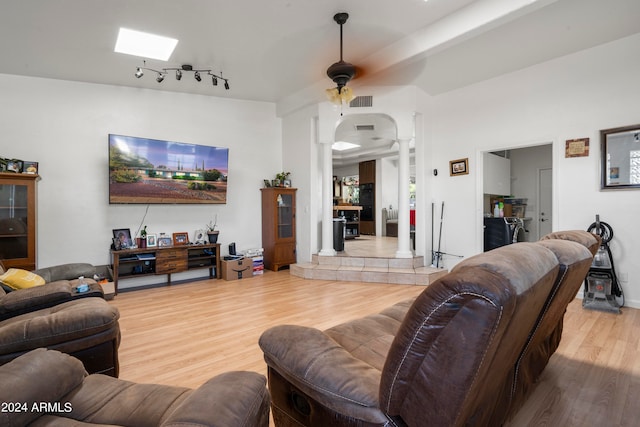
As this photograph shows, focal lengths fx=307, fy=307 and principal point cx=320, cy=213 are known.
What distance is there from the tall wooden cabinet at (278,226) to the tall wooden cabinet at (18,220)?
3375 millimetres

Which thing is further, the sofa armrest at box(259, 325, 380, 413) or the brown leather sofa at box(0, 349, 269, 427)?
the sofa armrest at box(259, 325, 380, 413)

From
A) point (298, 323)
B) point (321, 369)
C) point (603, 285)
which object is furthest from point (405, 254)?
point (321, 369)

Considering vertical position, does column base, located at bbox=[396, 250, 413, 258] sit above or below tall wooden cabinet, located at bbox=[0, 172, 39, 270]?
below

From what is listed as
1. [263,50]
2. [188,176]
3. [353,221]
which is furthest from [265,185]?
[353,221]

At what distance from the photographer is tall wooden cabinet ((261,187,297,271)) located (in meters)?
5.90

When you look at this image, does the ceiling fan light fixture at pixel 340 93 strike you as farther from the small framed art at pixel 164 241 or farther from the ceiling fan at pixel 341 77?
the small framed art at pixel 164 241

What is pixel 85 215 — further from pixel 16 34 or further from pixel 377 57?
pixel 377 57

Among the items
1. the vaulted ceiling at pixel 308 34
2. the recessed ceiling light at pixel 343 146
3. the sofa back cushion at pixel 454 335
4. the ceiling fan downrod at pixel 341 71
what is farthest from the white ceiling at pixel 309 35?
the recessed ceiling light at pixel 343 146

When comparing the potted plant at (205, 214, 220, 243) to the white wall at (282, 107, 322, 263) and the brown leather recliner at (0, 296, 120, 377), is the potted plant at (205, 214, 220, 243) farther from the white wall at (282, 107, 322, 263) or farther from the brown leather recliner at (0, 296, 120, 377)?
the brown leather recliner at (0, 296, 120, 377)

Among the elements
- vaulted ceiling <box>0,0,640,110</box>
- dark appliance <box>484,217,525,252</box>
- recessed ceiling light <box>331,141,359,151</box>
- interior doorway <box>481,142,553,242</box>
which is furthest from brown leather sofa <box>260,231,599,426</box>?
recessed ceiling light <box>331,141,359,151</box>

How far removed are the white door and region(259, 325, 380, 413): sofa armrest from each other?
7.20m

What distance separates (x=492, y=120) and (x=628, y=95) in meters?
1.54

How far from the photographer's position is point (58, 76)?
4410 millimetres

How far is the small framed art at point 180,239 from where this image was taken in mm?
5164
